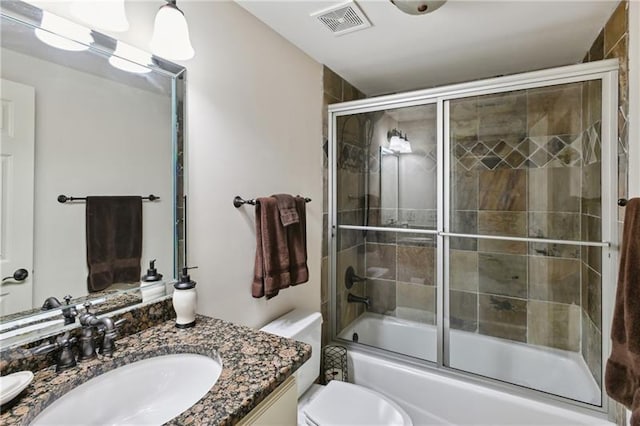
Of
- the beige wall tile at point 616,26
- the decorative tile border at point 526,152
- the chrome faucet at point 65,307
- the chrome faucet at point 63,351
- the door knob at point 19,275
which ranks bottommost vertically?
the chrome faucet at point 63,351

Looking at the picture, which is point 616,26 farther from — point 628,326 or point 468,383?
point 468,383

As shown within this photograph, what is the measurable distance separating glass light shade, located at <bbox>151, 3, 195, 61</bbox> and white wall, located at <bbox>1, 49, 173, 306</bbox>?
0.17 metres

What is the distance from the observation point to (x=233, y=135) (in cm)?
148

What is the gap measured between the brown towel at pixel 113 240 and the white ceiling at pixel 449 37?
3.70ft

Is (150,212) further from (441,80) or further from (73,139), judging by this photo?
(441,80)

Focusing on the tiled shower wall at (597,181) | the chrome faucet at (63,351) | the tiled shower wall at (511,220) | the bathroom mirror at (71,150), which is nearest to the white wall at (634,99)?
the tiled shower wall at (597,181)

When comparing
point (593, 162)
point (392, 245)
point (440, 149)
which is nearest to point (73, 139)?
point (440, 149)

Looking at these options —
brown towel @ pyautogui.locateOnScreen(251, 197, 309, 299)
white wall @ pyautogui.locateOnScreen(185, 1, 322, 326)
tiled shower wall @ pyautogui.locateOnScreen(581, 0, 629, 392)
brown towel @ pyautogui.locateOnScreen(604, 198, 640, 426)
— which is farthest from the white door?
tiled shower wall @ pyautogui.locateOnScreen(581, 0, 629, 392)

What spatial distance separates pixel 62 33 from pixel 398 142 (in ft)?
6.34

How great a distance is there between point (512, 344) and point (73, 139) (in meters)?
2.72

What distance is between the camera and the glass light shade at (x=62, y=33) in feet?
2.86

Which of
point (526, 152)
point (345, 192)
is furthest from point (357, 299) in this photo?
point (526, 152)

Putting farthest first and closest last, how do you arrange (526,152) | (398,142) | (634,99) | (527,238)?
1. (398,142)
2. (526,152)
3. (527,238)
4. (634,99)

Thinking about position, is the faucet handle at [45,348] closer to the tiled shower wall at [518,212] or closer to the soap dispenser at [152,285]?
the soap dispenser at [152,285]
